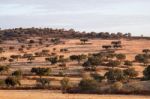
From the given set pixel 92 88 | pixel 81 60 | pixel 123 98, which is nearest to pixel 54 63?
pixel 81 60

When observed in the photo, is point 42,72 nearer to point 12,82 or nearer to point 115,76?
point 12,82

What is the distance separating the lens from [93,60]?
13925 centimetres

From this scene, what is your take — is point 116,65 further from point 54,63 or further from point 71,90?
point 71,90

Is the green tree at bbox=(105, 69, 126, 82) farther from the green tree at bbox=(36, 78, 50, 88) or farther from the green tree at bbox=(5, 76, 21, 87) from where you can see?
the green tree at bbox=(5, 76, 21, 87)

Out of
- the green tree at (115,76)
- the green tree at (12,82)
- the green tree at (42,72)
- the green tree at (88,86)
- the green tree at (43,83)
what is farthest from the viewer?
the green tree at (42,72)

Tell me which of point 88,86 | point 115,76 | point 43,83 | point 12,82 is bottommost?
point 43,83

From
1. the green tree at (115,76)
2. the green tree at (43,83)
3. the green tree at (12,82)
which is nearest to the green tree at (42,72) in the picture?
the green tree at (43,83)

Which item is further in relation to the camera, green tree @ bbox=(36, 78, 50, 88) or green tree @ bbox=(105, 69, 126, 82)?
green tree @ bbox=(105, 69, 126, 82)

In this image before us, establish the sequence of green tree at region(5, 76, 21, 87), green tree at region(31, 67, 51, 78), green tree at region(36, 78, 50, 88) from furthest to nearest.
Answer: green tree at region(31, 67, 51, 78), green tree at region(5, 76, 21, 87), green tree at region(36, 78, 50, 88)

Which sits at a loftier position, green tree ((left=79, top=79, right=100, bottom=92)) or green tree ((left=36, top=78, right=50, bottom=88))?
green tree ((left=79, top=79, right=100, bottom=92))

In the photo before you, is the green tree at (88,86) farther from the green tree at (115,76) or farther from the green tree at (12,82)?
the green tree at (115,76)

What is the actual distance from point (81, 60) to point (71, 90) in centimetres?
7806

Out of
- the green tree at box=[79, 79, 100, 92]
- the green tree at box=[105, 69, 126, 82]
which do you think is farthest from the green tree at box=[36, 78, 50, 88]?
the green tree at box=[105, 69, 126, 82]

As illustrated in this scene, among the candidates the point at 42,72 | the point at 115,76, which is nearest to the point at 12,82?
the point at 42,72
